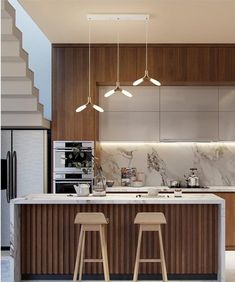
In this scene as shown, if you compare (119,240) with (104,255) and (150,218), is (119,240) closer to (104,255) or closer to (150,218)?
(104,255)

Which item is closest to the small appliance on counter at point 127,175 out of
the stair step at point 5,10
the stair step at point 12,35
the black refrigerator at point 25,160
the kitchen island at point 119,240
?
the black refrigerator at point 25,160

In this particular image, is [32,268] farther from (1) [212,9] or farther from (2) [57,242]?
(1) [212,9]

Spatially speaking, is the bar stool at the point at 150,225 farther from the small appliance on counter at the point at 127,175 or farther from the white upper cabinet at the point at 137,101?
the white upper cabinet at the point at 137,101

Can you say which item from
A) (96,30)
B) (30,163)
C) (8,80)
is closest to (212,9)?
(96,30)

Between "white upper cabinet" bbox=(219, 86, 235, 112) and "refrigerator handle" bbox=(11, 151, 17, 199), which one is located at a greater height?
"white upper cabinet" bbox=(219, 86, 235, 112)

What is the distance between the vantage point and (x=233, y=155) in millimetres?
7258

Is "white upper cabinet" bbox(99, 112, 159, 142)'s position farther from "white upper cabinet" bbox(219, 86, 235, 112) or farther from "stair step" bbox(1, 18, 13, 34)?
"stair step" bbox(1, 18, 13, 34)

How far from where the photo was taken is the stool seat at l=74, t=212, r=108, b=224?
465cm

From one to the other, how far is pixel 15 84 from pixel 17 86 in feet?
0.12

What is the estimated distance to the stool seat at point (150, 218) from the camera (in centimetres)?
464

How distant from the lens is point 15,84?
20.1ft

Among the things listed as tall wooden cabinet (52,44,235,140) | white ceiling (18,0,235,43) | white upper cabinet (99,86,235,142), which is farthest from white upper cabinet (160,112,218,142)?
white ceiling (18,0,235,43)

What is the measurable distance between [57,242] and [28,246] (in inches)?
13.0

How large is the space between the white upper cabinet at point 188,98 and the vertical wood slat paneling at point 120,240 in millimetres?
2217
